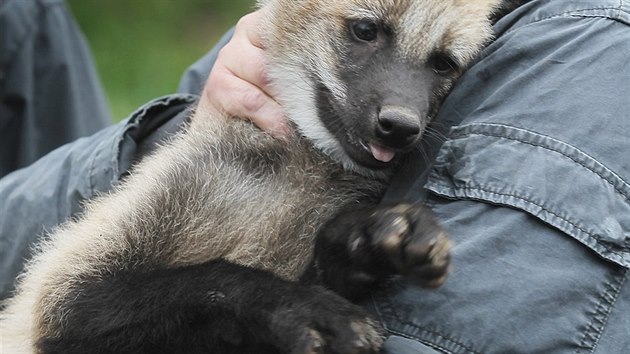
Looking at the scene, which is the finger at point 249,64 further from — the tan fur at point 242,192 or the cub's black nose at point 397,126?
the cub's black nose at point 397,126

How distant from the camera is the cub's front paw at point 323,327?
2291 mm

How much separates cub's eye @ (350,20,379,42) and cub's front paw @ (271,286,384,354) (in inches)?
31.0

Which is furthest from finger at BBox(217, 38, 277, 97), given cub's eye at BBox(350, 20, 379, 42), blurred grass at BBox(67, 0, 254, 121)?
blurred grass at BBox(67, 0, 254, 121)

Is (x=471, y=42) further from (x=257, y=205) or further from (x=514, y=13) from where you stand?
(x=257, y=205)

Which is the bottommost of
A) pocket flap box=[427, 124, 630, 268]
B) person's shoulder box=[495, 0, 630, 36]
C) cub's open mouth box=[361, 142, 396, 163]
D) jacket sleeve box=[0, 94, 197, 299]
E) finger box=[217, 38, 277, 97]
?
jacket sleeve box=[0, 94, 197, 299]

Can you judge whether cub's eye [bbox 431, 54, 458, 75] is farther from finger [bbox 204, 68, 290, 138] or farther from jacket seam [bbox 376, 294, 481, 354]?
jacket seam [bbox 376, 294, 481, 354]

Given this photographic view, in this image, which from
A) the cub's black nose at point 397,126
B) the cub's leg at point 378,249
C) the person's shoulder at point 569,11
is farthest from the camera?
the cub's black nose at point 397,126

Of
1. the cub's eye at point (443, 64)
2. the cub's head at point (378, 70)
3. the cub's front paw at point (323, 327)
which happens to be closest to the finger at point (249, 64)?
the cub's head at point (378, 70)

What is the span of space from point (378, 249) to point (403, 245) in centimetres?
7

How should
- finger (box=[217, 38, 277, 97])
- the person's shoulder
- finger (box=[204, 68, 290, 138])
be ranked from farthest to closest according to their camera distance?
finger (box=[217, 38, 277, 97]), finger (box=[204, 68, 290, 138]), the person's shoulder

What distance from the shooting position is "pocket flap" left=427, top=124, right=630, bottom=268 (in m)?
2.23

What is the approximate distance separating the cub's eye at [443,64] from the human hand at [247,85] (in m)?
0.46

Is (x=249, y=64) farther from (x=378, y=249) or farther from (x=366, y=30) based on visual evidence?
(x=378, y=249)

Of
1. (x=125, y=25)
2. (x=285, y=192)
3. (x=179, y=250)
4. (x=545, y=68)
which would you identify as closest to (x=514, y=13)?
(x=545, y=68)
